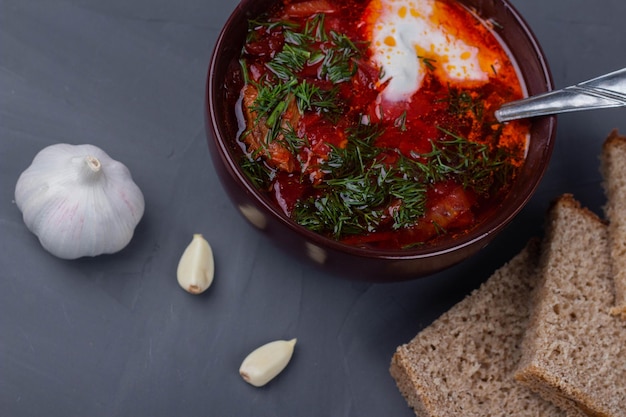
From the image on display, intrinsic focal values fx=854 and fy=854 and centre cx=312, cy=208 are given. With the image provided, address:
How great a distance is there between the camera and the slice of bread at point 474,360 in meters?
3.39

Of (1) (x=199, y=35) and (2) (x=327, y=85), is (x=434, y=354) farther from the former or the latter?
(1) (x=199, y=35)

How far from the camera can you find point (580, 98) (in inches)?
122

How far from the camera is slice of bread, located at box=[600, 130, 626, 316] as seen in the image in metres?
3.50

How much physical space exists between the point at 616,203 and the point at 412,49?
116 centimetres

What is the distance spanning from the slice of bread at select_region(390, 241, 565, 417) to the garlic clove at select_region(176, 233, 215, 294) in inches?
32.6

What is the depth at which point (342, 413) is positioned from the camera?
3.46 meters

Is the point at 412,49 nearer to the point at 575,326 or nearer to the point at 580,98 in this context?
the point at 580,98

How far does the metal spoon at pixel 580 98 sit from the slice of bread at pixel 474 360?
0.77 metres

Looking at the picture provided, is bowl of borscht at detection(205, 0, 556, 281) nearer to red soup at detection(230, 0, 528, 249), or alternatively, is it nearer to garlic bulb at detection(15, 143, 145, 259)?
red soup at detection(230, 0, 528, 249)

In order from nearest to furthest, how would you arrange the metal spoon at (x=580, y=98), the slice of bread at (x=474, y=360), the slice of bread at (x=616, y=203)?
the metal spoon at (x=580, y=98) → the slice of bread at (x=474, y=360) → the slice of bread at (x=616, y=203)

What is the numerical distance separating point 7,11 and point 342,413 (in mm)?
2219

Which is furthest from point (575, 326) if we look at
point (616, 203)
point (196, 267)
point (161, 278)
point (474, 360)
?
point (161, 278)

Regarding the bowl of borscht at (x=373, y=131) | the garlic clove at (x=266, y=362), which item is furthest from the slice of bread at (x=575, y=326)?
the garlic clove at (x=266, y=362)

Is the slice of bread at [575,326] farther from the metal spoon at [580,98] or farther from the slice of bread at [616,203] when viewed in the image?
the metal spoon at [580,98]
